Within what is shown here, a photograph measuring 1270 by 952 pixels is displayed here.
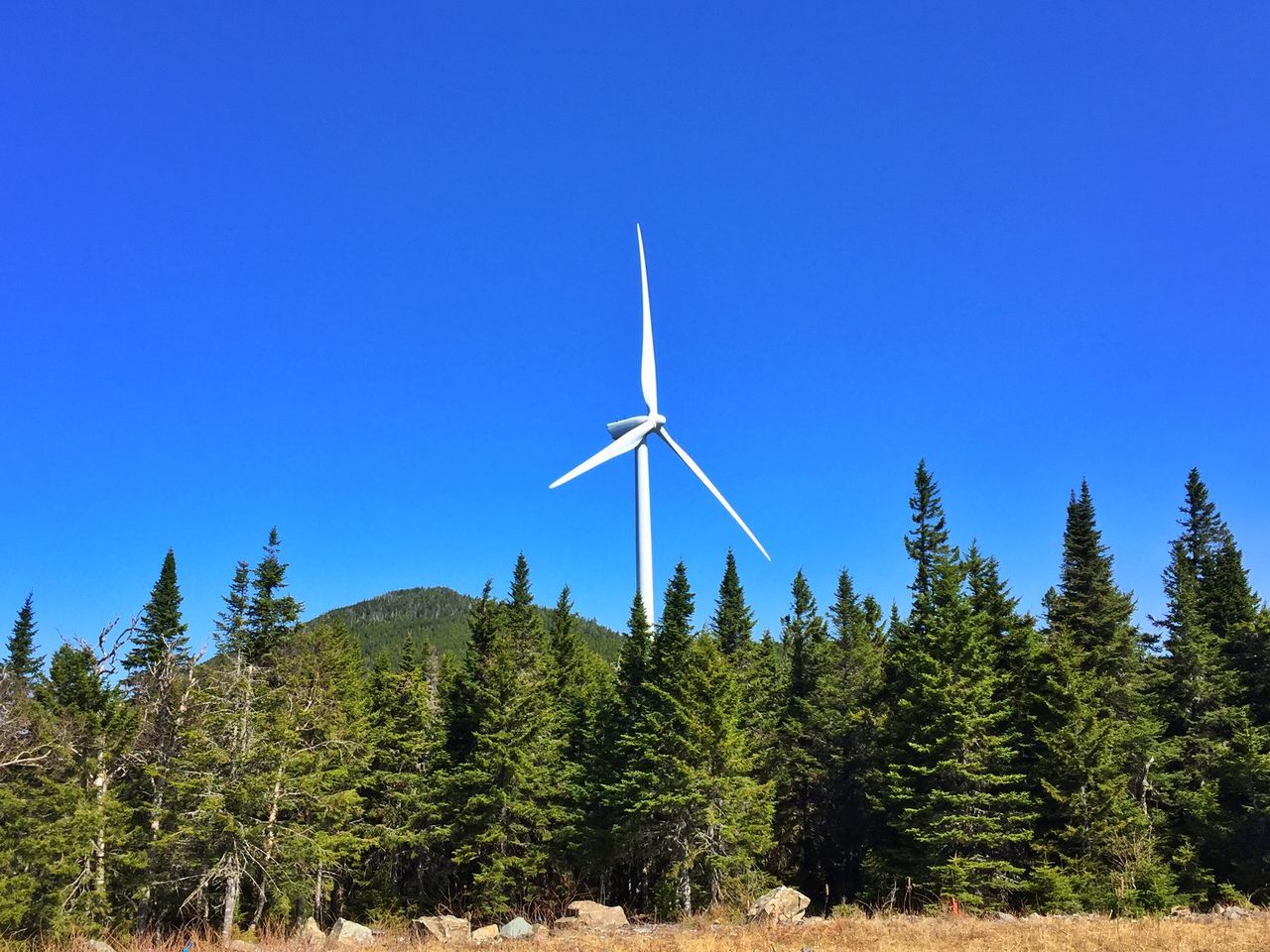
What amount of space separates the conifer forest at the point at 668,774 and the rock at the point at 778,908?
3.31 m

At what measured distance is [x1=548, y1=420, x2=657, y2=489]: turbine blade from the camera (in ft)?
186

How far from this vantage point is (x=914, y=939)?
Result: 59.8ft

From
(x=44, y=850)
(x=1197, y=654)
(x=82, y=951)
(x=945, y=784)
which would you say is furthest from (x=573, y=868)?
(x=1197, y=654)

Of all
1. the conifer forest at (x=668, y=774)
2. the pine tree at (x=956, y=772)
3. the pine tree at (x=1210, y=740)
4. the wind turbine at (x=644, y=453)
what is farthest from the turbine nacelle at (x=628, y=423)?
the pine tree at (x=1210, y=740)

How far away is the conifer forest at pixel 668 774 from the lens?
110ft

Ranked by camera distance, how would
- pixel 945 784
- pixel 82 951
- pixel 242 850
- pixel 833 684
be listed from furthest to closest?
pixel 833 684 < pixel 945 784 < pixel 242 850 < pixel 82 951

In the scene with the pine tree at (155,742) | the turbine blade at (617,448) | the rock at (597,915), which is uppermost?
the turbine blade at (617,448)

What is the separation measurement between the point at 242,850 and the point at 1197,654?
172 feet

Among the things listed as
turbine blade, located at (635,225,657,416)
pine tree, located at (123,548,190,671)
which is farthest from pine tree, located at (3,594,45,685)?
turbine blade, located at (635,225,657,416)

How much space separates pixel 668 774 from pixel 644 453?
25340mm

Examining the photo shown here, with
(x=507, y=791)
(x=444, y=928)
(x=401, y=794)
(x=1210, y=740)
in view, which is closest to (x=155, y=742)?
(x=401, y=794)

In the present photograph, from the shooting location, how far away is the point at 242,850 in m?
30.4

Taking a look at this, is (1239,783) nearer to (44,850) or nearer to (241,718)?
(241,718)

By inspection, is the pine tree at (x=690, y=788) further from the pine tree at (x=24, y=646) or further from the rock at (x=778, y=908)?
the pine tree at (x=24, y=646)
